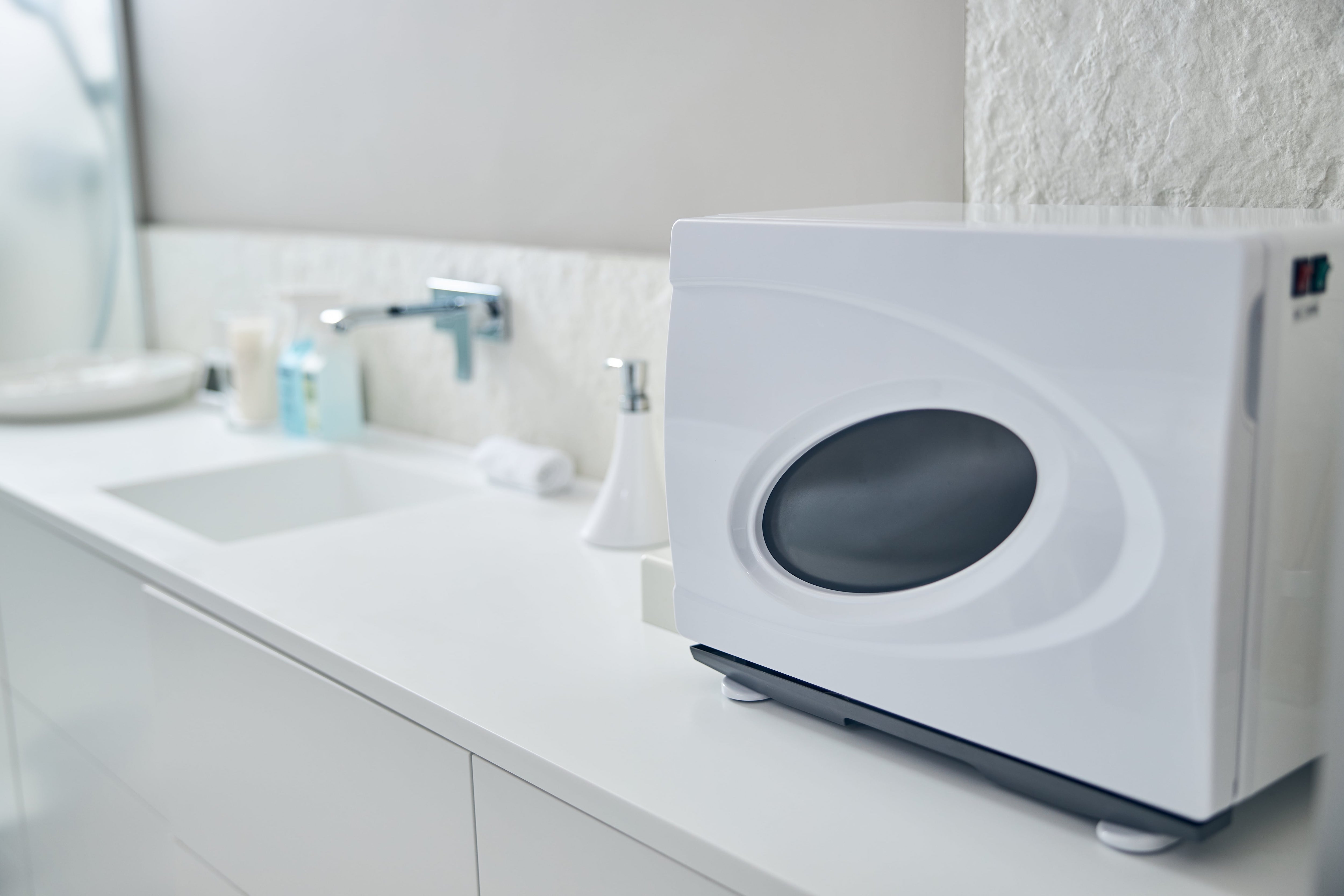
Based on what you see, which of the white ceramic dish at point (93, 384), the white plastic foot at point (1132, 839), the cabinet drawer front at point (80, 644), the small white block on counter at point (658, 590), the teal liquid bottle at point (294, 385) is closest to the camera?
the white plastic foot at point (1132, 839)

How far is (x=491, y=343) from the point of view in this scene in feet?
5.14

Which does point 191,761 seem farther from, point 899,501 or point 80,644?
point 899,501

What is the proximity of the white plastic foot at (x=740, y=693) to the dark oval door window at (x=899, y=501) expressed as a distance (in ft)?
0.33

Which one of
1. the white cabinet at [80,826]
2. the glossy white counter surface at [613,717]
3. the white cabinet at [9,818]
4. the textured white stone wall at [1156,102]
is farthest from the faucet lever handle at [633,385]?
the white cabinet at [9,818]

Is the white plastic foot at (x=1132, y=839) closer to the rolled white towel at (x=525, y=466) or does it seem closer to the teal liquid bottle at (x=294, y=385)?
the rolled white towel at (x=525, y=466)

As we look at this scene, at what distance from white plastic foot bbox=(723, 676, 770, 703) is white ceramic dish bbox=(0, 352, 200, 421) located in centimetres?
152

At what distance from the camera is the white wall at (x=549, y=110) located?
1102 mm

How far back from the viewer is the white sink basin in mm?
1548

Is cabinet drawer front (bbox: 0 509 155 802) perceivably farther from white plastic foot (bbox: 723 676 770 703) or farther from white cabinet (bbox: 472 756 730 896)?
white plastic foot (bbox: 723 676 770 703)

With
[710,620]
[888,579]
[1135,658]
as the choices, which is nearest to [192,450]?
[710,620]

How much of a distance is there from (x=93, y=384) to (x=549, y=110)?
3.52ft

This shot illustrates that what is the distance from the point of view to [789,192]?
1.20 m

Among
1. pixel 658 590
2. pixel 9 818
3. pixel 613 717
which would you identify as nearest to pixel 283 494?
pixel 9 818

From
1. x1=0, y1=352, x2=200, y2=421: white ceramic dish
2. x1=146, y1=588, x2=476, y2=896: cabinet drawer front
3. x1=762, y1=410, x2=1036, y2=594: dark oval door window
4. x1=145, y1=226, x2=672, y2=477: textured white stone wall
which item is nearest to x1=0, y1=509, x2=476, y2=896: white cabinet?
x1=146, y1=588, x2=476, y2=896: cabinet drawer front
